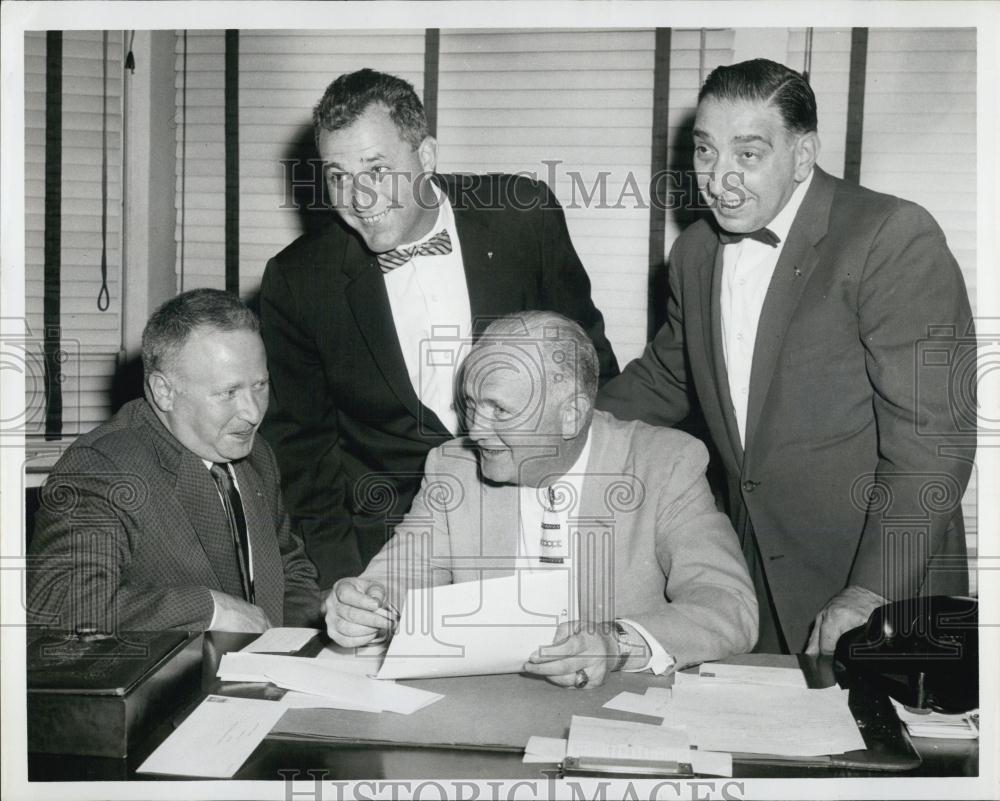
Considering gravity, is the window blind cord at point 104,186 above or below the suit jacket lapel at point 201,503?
above

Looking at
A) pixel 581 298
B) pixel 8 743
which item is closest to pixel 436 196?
pixel 581 298

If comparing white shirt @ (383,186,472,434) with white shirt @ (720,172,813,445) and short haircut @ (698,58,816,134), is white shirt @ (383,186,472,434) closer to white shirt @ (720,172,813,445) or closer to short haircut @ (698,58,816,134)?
white shirt @ (720,172,813,445)

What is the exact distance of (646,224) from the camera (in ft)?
12.5

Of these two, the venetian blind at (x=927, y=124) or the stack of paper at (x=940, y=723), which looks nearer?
the stack of paper at (x=940, y=723)

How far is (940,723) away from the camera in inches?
64.7

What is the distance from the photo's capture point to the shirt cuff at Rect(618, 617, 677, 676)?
6.11 ft

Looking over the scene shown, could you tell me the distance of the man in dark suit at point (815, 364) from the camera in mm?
2363

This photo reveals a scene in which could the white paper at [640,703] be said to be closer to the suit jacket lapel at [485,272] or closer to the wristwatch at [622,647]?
the wristwatch at [622,647]

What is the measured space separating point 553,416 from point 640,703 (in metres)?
0.79

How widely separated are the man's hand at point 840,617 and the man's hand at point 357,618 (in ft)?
3.17

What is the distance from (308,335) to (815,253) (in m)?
1.58

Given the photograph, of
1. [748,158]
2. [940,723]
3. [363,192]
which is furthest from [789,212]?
[940,723]

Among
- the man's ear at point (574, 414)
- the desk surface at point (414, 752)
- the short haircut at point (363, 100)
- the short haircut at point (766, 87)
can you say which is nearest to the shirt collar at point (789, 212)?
the short haircut at point (766, 87)

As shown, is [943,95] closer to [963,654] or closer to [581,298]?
[581,298]
